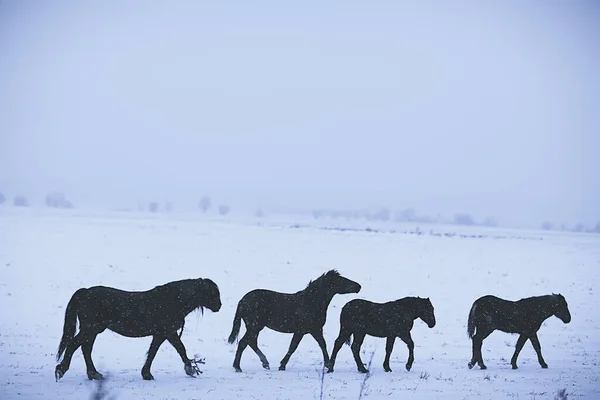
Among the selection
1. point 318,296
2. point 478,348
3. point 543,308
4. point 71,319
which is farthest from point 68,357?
point 543,308

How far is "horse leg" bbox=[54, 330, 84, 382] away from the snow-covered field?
19 centimetres

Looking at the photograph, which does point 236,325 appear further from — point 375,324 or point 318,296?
point 375,324

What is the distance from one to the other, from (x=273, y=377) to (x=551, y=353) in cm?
811

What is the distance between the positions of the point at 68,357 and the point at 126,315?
1.16 m

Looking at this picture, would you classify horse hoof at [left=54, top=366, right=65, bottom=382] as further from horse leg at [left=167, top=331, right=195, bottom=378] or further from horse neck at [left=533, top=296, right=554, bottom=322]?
horse neck at [left=533, top=296, right=554, bottom=322]

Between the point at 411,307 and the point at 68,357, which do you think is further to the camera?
the point at 411,307

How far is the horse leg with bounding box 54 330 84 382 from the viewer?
9.91 metres

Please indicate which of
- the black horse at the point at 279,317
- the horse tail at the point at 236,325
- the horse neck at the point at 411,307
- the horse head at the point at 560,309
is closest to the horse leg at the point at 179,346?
the black horse at the point at 279,317

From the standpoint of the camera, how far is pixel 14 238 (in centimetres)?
3066

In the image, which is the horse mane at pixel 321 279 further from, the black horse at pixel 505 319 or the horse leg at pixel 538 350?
the horse leg at pixel 538 350

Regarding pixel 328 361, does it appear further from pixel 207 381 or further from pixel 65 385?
pixel 65 385

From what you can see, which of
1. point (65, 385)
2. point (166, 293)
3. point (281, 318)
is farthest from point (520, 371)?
point (65, 385)

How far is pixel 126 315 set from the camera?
33.7 ft

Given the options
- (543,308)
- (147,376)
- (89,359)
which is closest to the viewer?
(89,359)
